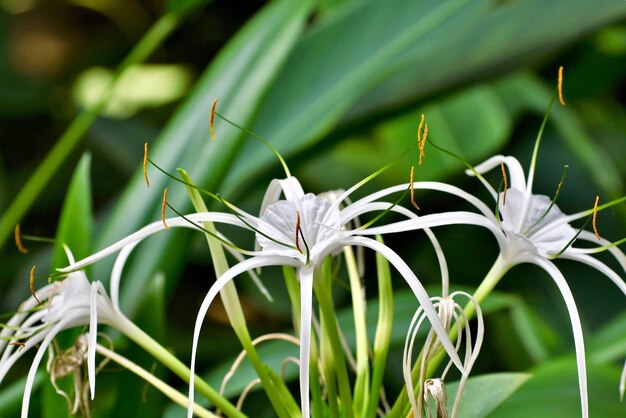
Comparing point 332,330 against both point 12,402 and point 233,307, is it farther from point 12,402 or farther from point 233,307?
point 12,402

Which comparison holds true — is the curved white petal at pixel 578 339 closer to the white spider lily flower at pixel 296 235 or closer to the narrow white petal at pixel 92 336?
the white spider lily flower at pixel 296 235

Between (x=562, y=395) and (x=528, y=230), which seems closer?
(x=528, y=230)

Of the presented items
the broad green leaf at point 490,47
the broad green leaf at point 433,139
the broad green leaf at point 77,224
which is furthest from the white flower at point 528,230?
the broad green leaf at point 433,139

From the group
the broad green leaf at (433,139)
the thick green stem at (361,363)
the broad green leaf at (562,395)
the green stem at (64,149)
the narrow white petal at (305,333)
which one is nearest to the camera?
the narrow white petal at (305,333)

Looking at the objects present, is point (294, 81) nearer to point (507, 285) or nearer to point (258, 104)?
point (258, 104)

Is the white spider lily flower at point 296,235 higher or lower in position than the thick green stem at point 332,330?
higher

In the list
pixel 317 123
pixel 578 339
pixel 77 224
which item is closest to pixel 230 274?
pixel 578 339

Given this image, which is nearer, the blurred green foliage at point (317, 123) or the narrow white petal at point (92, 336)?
the narrow white petal at point (92, 336)
